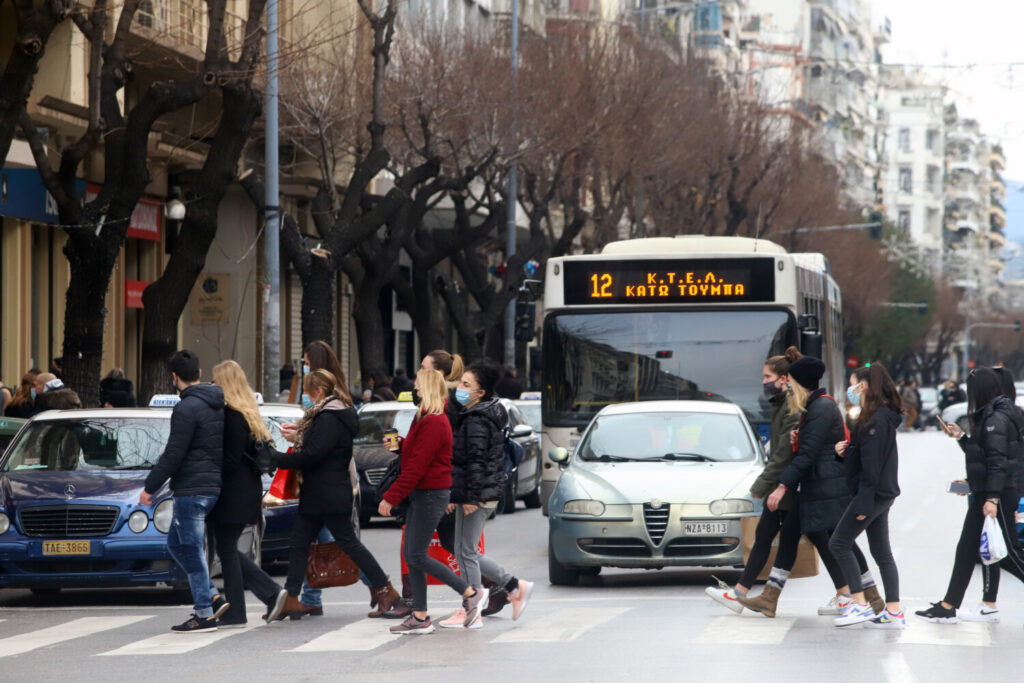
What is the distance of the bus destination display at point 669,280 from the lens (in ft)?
58.0

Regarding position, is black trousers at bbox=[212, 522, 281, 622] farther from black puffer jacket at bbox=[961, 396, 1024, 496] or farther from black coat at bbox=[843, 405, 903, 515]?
black puffer jacket at bbox=[961, 396, 1024, 496]

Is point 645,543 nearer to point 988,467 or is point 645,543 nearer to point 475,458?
point 475,458

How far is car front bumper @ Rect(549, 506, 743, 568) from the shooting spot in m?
13.2

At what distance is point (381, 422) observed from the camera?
70.9ft

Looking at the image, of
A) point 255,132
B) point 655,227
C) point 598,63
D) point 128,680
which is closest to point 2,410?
point 128,680

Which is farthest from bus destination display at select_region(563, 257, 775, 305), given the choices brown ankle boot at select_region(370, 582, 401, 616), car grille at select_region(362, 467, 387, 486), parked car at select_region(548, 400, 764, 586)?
brown ankle boot at select_region(370, 582, 401, 616)

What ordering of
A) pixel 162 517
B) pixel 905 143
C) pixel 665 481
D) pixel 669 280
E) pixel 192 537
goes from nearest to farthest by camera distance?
pixel 192 537 < pixel 162 517 < pixel 665 481 < pixel 669 280 < pixel 905 143

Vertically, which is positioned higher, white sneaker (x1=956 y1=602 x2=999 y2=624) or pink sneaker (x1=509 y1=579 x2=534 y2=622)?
pink sneaker (x1=509 y1=579 x2=534 y2=622)

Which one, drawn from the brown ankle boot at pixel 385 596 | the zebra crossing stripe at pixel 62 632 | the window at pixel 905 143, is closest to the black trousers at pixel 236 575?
the brown ankle boot at pixel 385 596

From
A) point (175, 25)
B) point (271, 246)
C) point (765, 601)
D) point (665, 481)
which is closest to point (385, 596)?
point (765, 601)

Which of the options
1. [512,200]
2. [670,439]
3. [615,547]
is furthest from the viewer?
[512,200]

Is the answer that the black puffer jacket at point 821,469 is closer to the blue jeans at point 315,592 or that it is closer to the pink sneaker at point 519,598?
the pink sneaker at point 519,598

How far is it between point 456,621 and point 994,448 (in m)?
3.32

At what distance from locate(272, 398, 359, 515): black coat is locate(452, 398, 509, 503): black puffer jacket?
2.26ft
